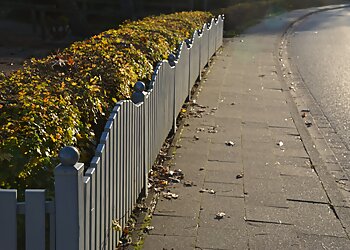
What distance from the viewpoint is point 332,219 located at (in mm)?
6004

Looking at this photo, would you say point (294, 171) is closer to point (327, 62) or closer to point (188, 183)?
point (188, 183)

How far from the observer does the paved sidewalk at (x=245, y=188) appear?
544 centimetres

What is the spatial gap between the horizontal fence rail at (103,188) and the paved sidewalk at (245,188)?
1.60 ft

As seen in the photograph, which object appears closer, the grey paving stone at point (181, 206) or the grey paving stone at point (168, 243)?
the grey paving stone at point (168, 243)

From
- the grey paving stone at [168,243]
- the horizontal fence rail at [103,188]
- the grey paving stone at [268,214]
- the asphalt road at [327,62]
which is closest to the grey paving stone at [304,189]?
the grey paving stone at [268,214]

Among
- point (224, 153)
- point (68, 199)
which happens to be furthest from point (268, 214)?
point (68, 199)

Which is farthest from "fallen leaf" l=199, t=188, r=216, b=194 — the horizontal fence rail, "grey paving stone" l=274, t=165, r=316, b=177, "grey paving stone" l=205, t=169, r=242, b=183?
"grey paving stone" l=274, t=165, r=316, b=177

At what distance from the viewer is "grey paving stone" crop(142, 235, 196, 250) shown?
5.13 meters

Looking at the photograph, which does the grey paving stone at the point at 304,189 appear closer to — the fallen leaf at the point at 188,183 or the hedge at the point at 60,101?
the fallen leaf at the point at 188,183

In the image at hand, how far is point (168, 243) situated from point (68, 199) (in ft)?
6.56

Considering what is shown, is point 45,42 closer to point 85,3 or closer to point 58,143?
point 85,3

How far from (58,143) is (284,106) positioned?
25.9ft

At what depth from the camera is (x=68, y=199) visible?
132 inches

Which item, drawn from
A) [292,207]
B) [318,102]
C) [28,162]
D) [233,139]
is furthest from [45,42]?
[28,162]
